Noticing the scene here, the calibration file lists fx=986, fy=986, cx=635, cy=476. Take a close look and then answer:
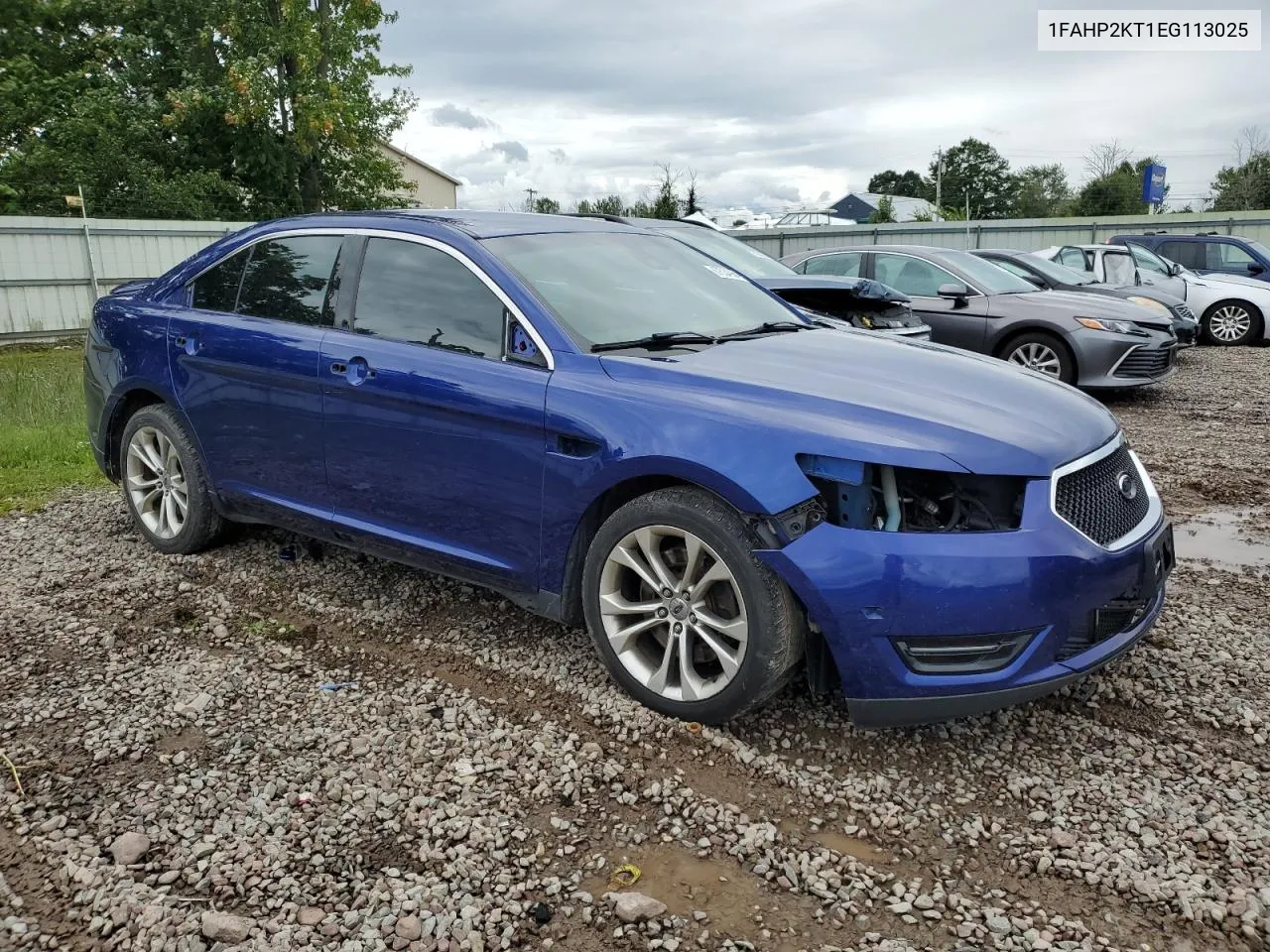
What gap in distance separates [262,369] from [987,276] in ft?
26.8

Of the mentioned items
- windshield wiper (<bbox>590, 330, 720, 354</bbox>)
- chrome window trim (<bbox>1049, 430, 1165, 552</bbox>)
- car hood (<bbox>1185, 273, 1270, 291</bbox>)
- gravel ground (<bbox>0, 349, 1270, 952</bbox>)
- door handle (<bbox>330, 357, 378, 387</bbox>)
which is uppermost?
car hood (<bbox>1185, 273, 1270, 291</bbox>)

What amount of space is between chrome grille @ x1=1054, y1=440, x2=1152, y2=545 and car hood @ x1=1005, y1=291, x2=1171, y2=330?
664 cm

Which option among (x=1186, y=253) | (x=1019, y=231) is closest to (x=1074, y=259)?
(x=1186, y=253)

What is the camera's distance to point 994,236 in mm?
24047

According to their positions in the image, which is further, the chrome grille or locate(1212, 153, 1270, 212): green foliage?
locate(1212, 153, 1270, 212): green foliage

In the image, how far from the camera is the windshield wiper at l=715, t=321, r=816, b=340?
389 centimetres

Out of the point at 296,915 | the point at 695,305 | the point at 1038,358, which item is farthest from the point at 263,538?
the point at 1038,358

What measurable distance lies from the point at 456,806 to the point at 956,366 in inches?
89.9

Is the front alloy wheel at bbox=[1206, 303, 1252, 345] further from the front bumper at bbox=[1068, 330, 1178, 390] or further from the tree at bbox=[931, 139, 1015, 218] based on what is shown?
the tree at bbox=[931, 139, 1015, 218]

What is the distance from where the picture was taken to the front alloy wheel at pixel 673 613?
3.08m

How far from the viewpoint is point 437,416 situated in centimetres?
367

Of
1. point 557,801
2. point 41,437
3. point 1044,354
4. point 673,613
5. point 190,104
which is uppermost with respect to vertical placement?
point 190,104

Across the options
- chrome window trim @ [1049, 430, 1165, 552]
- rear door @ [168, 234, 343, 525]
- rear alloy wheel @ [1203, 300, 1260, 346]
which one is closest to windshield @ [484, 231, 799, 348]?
rear door @ [168, 234, 343, 525]

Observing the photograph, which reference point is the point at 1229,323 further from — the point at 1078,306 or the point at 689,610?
the point at 689,610
